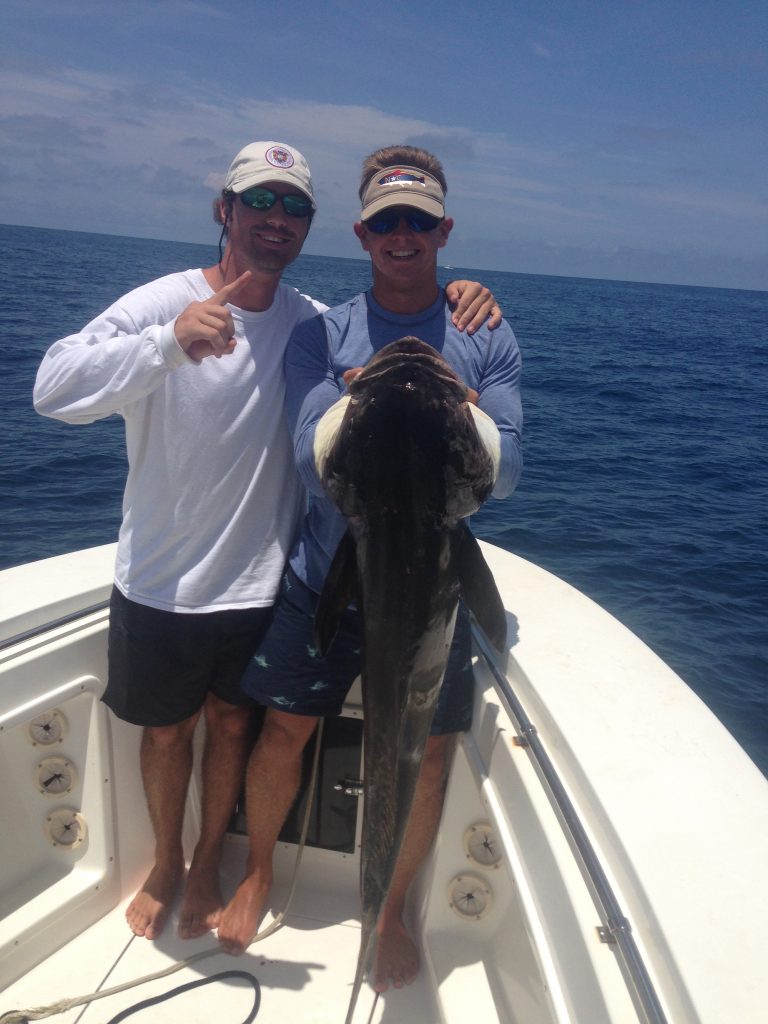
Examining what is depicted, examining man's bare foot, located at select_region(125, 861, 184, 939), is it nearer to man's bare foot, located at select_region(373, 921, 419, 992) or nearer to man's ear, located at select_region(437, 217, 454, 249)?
man's bare foot, located at select_region(373, 921, 419, 992)

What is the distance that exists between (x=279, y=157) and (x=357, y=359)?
0.84m

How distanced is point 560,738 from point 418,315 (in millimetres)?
1589

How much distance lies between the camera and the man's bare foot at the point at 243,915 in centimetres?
308

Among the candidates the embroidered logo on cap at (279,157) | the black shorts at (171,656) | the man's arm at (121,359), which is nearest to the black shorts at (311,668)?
the black shorts at (171,656)

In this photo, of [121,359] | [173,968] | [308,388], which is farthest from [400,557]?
[173,968]

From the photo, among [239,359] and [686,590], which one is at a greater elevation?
[239,359]

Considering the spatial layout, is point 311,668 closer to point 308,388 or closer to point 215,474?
point 215,474

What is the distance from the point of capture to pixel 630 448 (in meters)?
17.5

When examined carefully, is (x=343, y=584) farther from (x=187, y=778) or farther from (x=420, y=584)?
(x=187, y=778)

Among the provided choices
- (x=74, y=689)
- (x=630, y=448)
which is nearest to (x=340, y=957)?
(x=74, y=689)

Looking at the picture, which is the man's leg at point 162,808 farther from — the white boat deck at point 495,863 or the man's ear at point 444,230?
the man's ear at point 444,230

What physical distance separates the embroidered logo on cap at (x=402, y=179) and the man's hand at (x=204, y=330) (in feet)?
2.56

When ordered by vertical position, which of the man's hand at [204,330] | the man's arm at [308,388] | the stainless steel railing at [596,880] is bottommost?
the stainless steel railing at [596,880]

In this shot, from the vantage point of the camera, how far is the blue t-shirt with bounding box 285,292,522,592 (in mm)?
2703
